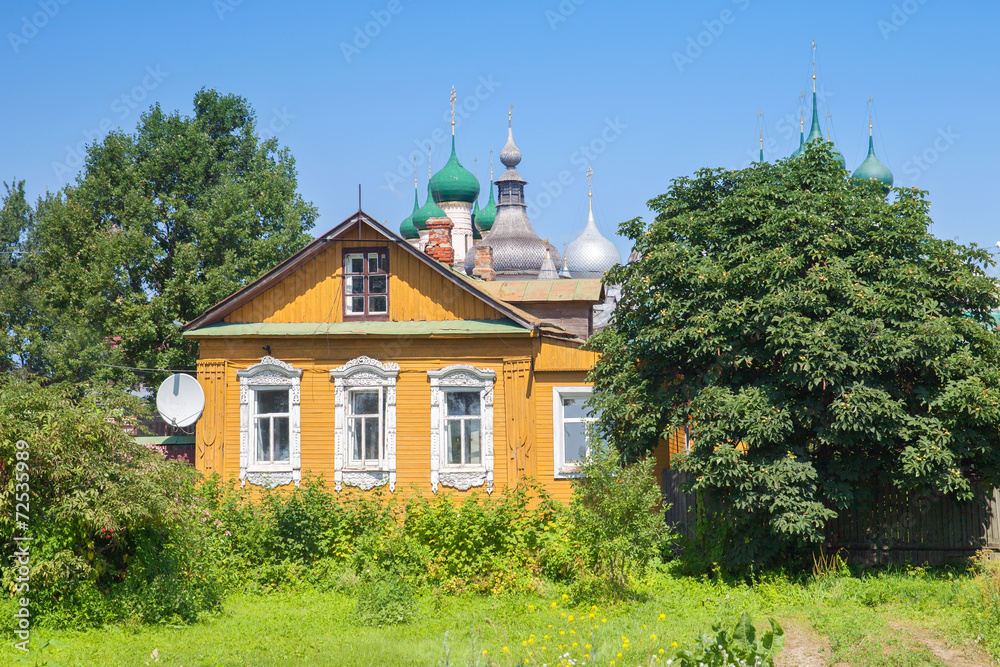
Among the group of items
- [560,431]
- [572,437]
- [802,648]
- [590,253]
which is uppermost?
[590,253]

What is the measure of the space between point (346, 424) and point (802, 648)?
9981 mm

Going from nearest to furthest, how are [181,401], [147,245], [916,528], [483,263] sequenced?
[916,528] → [181,401] → [483,263] → [147,245]

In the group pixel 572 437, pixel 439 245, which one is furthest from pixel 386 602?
pixel 439 245

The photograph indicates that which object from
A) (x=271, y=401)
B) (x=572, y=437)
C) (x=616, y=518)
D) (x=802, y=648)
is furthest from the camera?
(x=271, y=401)

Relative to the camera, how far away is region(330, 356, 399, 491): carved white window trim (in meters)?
18.8

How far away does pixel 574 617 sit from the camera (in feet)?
42.8

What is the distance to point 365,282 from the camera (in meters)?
19.6

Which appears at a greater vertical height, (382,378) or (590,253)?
(590,253)

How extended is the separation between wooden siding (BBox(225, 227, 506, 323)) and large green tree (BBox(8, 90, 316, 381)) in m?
9.34

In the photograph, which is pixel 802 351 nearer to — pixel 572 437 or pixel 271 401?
pixel 572 437

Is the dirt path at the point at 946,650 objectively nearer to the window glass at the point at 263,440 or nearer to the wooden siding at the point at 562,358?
the wooden siding at the point at 562,358

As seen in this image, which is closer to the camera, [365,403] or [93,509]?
[93,509]

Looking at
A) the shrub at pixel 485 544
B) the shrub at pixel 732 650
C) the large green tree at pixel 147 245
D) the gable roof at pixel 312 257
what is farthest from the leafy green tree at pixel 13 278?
the shrub at pixel 732 650

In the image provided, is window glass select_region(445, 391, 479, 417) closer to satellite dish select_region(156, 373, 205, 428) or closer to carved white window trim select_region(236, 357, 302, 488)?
carved white window trim select_region(236, 357, 302, 488)
